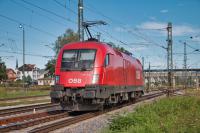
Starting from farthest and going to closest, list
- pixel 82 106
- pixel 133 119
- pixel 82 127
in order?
pixel 82 106 → pixel 82 127 → pixel 133 119

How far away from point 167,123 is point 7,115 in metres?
9.36

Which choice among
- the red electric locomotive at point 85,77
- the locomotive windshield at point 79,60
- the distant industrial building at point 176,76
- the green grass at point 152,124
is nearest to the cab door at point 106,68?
A: the red electric locomotive at point 85,77

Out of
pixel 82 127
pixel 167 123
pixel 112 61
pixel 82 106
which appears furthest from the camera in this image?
pixel 112 61

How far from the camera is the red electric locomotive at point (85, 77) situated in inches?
674

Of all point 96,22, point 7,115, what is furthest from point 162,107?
point 96,22

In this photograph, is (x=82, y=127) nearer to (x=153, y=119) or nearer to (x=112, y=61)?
(x=153, y=119)

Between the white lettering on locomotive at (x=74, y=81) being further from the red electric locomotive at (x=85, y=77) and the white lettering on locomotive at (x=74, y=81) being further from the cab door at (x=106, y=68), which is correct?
the cab door at (x=106, y=68)

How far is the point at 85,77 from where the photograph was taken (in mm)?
17250

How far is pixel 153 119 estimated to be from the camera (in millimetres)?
12453

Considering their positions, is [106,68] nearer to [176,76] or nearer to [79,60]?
[79,60]

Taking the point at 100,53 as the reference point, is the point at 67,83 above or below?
below

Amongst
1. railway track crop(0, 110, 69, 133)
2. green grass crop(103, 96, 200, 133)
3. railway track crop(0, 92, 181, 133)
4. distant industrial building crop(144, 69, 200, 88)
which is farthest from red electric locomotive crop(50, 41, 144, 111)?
distant industrial building crop(144, 69, 200, 88)

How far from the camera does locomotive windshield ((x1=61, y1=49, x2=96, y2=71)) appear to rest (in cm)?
1769

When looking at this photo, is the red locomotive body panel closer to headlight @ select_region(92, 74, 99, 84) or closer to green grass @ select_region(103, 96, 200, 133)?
headlight @ select_region(92, 74, 99, 84)
